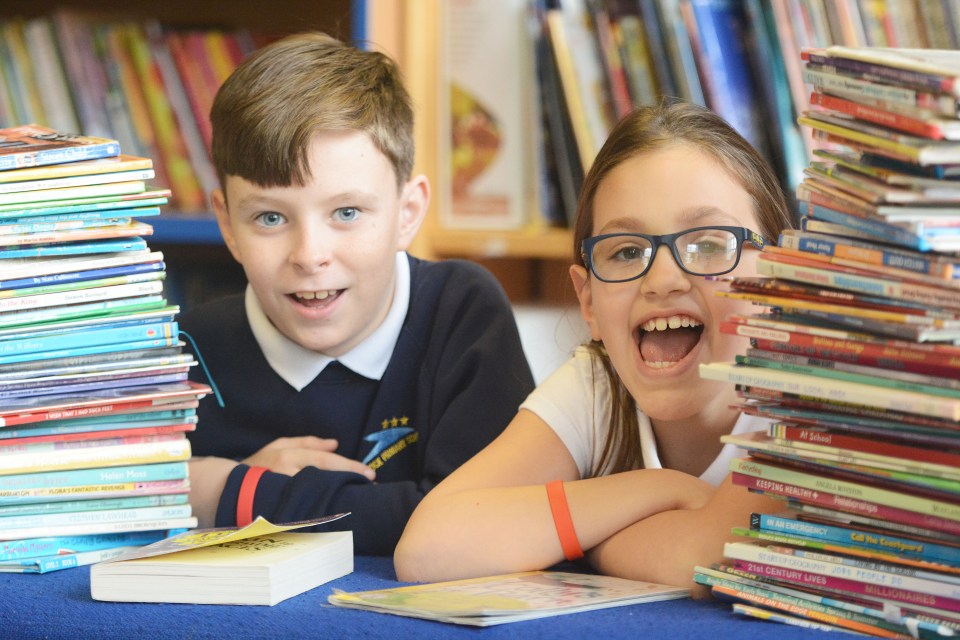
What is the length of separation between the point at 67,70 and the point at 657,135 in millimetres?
1616

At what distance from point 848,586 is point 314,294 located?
858 mm

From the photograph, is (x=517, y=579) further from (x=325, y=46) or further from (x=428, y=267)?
(x=325, y=46)

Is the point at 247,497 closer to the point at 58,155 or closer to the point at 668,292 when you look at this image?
the point at 58,155

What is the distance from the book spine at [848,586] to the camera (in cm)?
82

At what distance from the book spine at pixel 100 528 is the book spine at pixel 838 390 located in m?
0.60

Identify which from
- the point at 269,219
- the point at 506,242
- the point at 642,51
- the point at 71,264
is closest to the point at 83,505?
the point at 71,264

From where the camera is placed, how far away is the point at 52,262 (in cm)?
114

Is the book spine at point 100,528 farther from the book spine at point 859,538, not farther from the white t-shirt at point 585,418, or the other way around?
the book spine at point 859,538

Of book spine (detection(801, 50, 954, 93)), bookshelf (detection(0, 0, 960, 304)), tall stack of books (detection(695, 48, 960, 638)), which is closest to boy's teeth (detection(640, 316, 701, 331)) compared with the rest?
tall stack of books (detection(695, 48, 960, 638))

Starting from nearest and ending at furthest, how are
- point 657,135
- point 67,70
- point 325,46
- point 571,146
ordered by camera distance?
point 657,135, point 325,46, point 571,146, point 67,70

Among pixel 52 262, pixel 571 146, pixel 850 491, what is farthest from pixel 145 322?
pixel 571 146

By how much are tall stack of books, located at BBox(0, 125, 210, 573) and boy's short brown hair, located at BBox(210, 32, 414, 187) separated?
0.25 m

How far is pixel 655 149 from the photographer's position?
1.25 meters

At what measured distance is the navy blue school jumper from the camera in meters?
1.45
